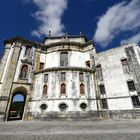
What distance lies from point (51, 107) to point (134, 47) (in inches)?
667

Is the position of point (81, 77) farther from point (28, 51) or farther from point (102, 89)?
point (28, 51)

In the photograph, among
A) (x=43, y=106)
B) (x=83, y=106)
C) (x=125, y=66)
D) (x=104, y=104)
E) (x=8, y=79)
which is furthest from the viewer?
(x=125, y=66)

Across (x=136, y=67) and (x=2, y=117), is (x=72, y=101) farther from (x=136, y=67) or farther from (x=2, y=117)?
(x=136, y=67)

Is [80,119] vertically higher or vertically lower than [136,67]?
lower

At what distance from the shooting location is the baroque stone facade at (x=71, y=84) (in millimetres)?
18078

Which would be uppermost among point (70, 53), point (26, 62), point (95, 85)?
point (70, 53)

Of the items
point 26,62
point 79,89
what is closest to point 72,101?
point 79,89

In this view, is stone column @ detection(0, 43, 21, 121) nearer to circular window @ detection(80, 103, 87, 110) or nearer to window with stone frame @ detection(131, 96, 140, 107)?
circular window @ detection(80, 103, 87, 110)

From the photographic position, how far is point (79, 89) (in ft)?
65.0

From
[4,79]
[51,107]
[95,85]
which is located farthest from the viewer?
[95,85]

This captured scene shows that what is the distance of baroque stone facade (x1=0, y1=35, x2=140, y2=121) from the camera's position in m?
18.1

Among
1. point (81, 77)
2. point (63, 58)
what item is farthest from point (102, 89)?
point (63, 58)

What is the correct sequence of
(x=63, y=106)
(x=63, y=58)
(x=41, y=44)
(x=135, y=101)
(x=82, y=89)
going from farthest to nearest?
(x=41, y=44) < (x=63, y=58) < (x=82, y=89) < (x=63, y=106) < (x=135, y=101)

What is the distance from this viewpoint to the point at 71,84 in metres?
20.0
